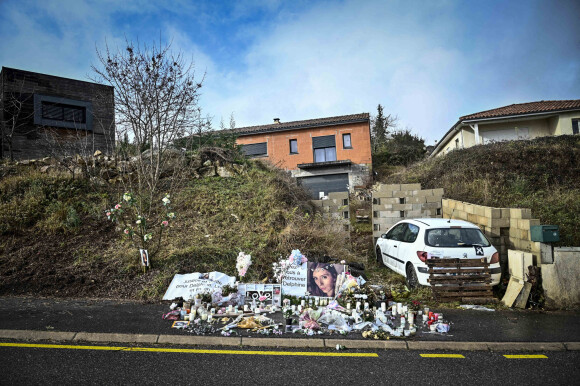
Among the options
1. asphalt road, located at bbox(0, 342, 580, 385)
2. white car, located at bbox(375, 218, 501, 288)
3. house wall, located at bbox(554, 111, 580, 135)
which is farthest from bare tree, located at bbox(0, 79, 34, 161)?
house wall, located at bbox(554, 111, 580, 135)

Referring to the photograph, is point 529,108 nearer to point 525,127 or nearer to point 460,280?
point 525,127

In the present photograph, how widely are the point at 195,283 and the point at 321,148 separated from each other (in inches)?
811

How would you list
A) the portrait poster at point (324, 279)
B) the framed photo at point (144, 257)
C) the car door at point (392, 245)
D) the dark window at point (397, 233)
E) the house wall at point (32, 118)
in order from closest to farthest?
the portrait poster at point (324, 279) < the framed photo at point (144, 257) < the car door at point (392, 245) < the dark window at point (397, 233) < the house wall at point (32, 118)

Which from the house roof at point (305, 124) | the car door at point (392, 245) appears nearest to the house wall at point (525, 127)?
the house roof at point (305, 124)

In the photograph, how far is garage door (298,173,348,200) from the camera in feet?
82.3

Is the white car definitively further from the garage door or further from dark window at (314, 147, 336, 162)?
dark window at (314, 147, 336, 162)

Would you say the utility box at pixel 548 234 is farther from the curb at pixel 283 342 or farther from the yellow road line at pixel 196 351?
the yellow road line at pixel 196 351

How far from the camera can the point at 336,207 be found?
11.8m

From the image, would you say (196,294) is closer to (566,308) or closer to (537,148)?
(566,308)

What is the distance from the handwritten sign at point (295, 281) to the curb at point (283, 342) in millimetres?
1900

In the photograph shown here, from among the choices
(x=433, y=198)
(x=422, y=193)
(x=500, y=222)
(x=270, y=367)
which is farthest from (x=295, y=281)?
(x=433, y=198)

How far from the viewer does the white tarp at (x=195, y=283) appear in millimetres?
6539

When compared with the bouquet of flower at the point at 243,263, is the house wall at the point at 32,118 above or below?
above

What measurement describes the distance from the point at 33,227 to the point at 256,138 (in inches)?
758
